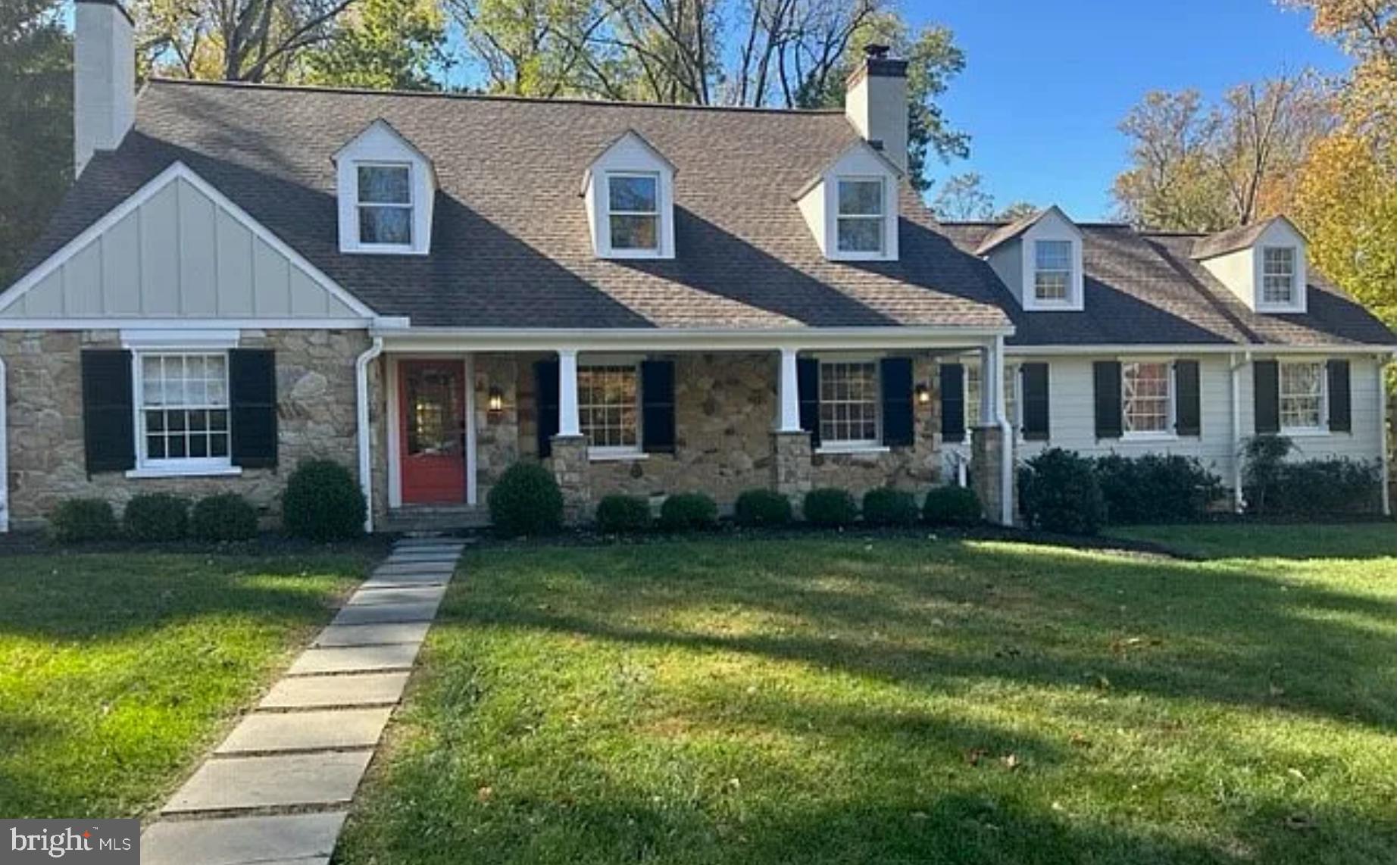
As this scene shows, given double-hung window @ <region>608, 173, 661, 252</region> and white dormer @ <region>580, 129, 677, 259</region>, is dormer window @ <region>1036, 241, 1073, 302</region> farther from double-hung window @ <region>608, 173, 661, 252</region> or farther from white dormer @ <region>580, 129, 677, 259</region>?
double-hung window @ <region>608, 173, 661, 252</region>

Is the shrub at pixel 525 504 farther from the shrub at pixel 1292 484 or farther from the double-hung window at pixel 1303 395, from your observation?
the double-hung window at pixel 1303 395

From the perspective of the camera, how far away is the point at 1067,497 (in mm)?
12977

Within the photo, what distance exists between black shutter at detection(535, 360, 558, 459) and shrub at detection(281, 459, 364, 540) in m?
3.09

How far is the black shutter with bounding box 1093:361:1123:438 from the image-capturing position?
16.9 metres

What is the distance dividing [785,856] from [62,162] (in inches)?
953

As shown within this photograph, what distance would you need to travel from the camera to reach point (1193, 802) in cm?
388

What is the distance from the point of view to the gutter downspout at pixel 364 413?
39.2 ft

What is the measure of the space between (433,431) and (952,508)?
7034 mm

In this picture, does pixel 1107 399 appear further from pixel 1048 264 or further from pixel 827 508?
pixel 827 508

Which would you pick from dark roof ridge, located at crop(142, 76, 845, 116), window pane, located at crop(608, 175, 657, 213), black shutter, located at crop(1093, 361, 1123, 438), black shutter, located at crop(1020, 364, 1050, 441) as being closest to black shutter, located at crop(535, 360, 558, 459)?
window pane, located at crop(608, 175, 657, 213)

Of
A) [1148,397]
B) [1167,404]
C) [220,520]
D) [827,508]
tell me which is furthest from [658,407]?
[1167,404]

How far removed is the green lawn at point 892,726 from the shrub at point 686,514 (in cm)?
367

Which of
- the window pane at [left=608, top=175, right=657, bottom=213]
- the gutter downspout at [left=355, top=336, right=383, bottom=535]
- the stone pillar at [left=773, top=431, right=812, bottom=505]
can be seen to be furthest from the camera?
the window pane at [left=608, top=175, right=657, bottom=213]

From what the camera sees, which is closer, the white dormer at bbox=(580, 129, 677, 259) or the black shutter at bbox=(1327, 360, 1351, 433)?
the white dormer at bbox=(580, 129, 677, 259)
